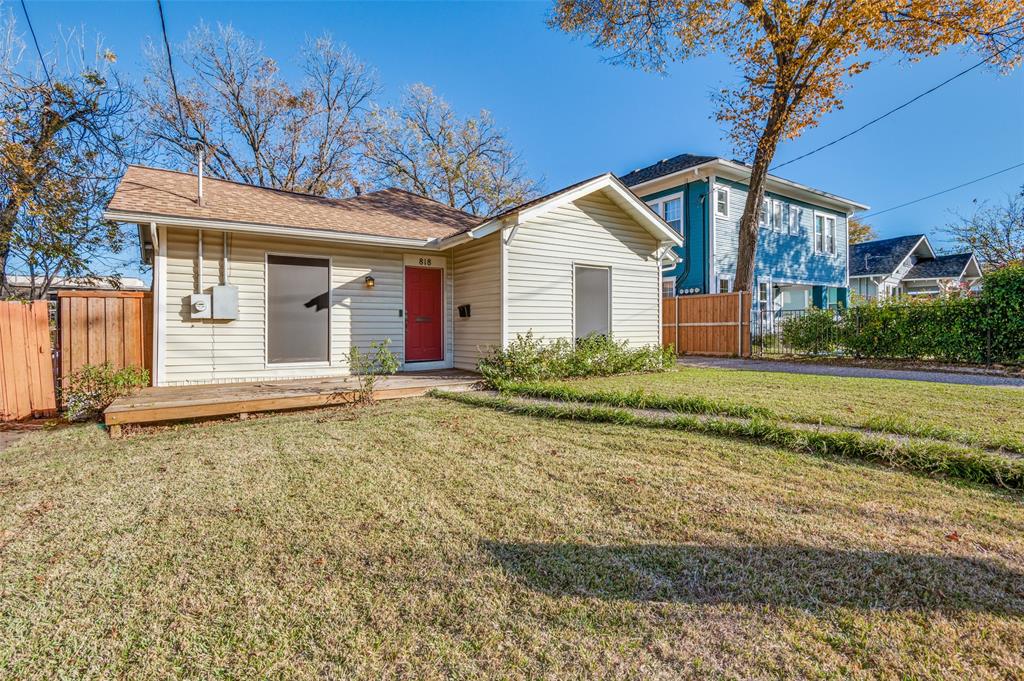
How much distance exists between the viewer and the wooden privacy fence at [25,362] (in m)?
5.50

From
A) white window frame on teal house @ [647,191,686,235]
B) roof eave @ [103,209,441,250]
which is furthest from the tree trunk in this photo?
roof eave @ [103,209,441,250]

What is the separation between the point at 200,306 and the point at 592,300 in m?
6.81

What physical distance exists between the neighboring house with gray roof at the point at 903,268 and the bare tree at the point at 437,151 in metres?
19.4

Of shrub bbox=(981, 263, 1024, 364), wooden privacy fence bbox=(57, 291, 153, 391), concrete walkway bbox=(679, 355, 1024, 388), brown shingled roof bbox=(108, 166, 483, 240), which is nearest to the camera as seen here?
wooden privacy fence bbox=(57, 291, 153, 391)

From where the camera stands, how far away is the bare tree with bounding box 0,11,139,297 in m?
9.30

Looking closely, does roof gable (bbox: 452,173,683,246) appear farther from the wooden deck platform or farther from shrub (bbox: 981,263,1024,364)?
shrub (bbox: 981,263,1024,364)

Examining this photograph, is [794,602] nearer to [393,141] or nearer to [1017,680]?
[1017,680]

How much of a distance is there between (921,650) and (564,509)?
1.63 metres

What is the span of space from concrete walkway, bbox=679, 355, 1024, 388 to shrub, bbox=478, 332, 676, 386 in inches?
77.3

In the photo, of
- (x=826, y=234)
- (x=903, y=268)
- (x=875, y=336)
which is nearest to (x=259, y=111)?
(x=875, y=336)

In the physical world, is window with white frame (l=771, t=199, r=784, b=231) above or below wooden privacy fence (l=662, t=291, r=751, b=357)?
above

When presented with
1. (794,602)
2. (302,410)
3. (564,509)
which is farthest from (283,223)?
(794,602)

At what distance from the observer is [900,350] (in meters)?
10.5

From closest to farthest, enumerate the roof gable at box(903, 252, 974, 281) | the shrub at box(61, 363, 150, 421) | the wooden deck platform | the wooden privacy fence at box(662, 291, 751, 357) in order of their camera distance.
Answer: the wooden deck platform, the shrub at box(61, 363, 150, 421), the wooden privacy fence at box(662, 291, 751, 357), the roof gable at box(903, 252, 974, 281)
